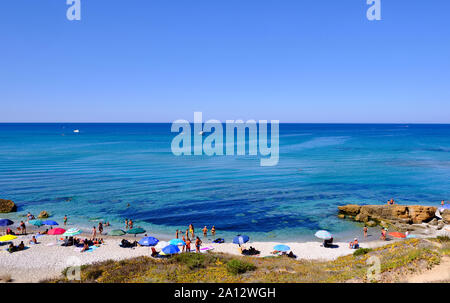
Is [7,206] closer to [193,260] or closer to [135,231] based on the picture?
[135,231]

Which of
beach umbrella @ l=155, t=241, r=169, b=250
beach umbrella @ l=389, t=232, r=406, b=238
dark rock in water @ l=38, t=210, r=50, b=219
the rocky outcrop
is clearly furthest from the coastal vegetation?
dark rock in water @ l=38, t=210, r=50, b=219

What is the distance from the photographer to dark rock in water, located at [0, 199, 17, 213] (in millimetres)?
36188

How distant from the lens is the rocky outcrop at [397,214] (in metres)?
33.7

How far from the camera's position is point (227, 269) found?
17.0m

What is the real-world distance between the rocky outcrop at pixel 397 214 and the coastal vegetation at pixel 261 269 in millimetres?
15542

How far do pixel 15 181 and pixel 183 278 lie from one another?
160 feet

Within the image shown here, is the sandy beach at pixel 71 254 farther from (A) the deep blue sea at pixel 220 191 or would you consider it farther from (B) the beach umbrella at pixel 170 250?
(A) the deep blue sea at pixel 220 191

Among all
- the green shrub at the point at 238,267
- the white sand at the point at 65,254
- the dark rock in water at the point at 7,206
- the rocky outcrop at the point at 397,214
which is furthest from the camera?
the dark rock in water at the point at 7,206

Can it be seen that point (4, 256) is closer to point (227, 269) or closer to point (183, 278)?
point (183, 278)

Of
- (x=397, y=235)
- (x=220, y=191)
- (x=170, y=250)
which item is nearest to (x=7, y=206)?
(x=170, y=250)

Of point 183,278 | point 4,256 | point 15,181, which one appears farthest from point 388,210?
point 15,181

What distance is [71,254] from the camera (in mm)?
24219

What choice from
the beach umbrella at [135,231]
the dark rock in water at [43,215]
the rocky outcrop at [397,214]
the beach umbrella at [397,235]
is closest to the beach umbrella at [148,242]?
the beach umbrella at [135,231]

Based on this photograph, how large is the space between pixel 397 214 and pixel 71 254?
34.5 meters
